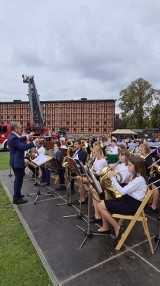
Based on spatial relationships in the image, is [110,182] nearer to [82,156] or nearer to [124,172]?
[124,172]

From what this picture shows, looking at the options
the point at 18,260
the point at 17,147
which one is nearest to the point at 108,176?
the point at 18,260

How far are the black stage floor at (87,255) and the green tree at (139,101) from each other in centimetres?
4751

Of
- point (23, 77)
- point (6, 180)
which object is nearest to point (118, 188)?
point (6, 180)

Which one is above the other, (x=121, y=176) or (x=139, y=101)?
(x=139, y=101)

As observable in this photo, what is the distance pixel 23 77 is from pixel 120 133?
62.3ft

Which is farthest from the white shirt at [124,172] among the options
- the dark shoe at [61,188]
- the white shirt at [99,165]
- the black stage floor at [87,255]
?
the dark shoe at [61,188]

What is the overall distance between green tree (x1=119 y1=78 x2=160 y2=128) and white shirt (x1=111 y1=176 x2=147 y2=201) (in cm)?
4835

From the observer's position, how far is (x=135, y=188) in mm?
3346

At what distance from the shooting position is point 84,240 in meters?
3.65

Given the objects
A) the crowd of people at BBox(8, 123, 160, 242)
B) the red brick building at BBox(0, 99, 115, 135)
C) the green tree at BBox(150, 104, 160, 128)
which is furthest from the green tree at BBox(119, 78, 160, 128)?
the crowd of people at BBox(8, 123, 160, 242)

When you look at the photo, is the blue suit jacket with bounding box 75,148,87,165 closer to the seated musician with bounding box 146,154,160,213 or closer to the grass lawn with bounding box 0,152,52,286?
the seated musician with bounding box 146,154,160,213

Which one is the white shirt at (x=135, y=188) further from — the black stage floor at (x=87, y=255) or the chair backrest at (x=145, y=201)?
the black stage floor at (x=87, y=255)

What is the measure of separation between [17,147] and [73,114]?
72.9 meters

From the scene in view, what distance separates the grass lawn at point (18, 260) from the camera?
9.17ft
